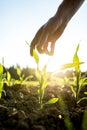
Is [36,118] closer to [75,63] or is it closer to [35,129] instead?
[35,129]

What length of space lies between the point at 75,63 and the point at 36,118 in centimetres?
61

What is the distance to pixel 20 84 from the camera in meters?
3.88

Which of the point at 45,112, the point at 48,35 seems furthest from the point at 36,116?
the point at 48,35

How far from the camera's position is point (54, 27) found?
1.58 meters

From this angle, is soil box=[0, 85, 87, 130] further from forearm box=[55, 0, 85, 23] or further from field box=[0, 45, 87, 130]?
forearm box=[55, 0, 85, 23]

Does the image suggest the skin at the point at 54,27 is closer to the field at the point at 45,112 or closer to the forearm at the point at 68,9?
the forearm at the point at 68,9

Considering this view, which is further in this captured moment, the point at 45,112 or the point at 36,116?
the point at 45,112

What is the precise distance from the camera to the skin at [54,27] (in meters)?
1.61

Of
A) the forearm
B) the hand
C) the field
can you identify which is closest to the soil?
the field

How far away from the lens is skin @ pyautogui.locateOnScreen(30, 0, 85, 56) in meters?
1.61

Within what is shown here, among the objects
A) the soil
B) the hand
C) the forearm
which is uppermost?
the forearm

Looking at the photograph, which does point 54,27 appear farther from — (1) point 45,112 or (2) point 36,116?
(1) point 45,112

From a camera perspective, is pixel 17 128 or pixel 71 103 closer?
pixel 17 128

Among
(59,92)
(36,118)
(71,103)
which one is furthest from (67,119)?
(59,92)
